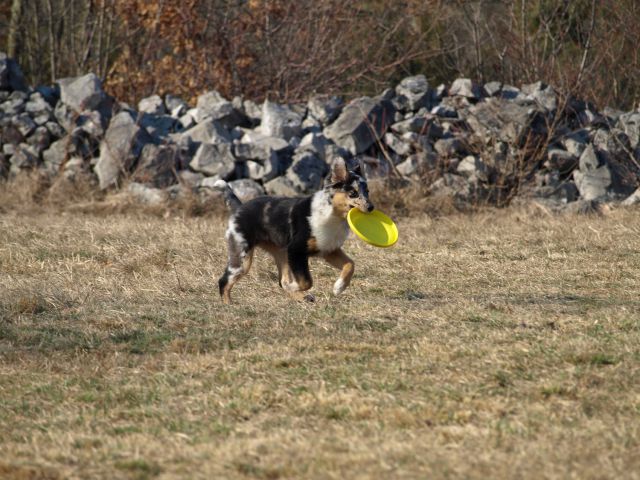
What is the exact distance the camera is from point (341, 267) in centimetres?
934

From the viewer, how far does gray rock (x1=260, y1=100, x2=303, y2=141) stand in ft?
54.9

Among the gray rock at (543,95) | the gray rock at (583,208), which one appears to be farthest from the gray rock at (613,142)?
the gray rock at (583,208)

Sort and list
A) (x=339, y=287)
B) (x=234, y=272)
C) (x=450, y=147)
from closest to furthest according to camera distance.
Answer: (x=339, y=287) < (x=234, y=272) < (x=450, y=147)

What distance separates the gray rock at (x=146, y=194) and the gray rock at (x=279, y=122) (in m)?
2.19

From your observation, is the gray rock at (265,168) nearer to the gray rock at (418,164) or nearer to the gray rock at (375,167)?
the gray rock at (375,167)

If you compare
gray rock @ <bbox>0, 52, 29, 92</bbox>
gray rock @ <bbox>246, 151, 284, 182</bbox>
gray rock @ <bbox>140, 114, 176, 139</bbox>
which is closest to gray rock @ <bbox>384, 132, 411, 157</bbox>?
gray rock @ <bbox>246, 151, 284, 182</bbox>

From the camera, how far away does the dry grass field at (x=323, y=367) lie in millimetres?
5164

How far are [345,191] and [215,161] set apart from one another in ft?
23.2

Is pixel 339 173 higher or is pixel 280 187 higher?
pixel 339 173

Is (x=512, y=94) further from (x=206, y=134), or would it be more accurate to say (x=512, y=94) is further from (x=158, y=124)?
(x=158, y=124)

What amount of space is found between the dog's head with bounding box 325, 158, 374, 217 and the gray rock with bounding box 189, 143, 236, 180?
6.69 m

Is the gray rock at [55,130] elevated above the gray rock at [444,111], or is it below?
below

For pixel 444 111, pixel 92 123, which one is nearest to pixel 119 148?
pixel 92 123

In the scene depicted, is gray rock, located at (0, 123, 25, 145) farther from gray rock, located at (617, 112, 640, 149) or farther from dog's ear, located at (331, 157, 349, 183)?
gray rock, located at (617, 112, 640, 149)
